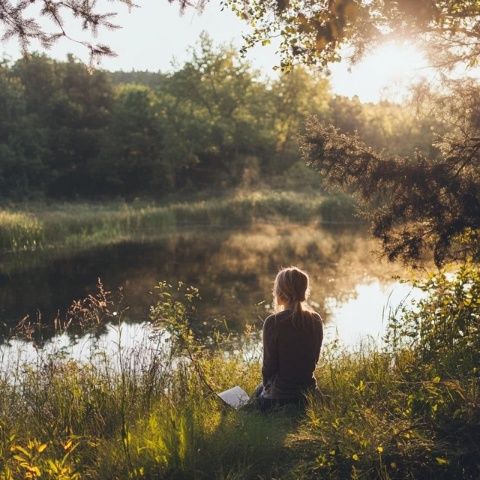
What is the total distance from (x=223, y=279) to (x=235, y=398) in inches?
423

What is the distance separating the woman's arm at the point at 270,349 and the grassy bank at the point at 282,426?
34 cm

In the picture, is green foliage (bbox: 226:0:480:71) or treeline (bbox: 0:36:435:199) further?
treeline (bbox: 0:36:435:199)

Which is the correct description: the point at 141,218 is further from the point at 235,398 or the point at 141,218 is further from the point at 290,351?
the point at 290,351

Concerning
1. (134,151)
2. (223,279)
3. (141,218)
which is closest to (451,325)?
(223,279)

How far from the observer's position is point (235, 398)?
4688 millimetres

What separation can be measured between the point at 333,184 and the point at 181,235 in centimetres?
1989

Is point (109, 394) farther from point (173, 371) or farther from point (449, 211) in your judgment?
point (449, 211)

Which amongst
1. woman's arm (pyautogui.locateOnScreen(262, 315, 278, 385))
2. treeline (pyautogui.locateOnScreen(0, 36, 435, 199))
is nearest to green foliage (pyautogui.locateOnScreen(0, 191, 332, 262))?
treeline (pyautogui.locateOnScreen(0, 36, 435, 199))

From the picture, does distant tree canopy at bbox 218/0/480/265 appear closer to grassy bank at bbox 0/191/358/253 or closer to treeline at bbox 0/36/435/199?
grassy bank at bbox 0/191/358/253

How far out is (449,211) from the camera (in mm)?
5414

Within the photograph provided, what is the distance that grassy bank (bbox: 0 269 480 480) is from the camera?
3125mm

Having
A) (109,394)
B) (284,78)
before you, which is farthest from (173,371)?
(284,78)

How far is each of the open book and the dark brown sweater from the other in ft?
0.72

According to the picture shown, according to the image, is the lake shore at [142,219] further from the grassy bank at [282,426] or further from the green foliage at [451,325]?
the green foliage at [451,325]
